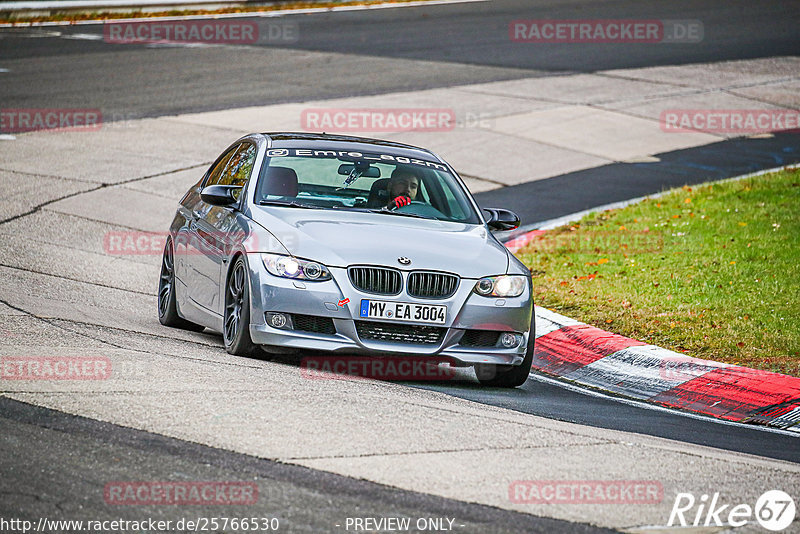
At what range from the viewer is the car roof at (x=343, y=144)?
385 inches

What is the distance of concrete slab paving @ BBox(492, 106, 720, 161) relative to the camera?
2034 cm

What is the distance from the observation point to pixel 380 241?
8297 millimetres

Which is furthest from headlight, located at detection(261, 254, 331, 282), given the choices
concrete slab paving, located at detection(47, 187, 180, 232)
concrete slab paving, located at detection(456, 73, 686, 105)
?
concrete slab paving, located at detection(456, 73, 686, 105)

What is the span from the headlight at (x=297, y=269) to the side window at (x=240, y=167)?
4.80ft

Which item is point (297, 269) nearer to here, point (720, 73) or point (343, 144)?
point (343, 144)

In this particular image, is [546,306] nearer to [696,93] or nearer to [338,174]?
[338,174]

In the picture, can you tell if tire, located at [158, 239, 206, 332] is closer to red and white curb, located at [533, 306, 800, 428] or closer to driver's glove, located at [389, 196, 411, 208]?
driver's glove, located at [389, 196, 411, 208]

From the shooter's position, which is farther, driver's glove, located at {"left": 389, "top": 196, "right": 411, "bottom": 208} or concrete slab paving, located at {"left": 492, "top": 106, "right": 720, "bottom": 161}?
concrete slab paving, located at {"left": 492, "top": 106, "right": 720, "bottom": 161}

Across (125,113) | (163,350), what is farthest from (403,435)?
(125,113)

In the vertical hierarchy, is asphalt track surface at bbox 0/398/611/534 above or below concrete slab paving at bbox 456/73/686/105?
above

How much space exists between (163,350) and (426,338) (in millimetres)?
1770

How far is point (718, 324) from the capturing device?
33.7 ft

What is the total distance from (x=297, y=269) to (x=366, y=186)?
158 cm

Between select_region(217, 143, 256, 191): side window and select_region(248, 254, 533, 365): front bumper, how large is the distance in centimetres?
150
